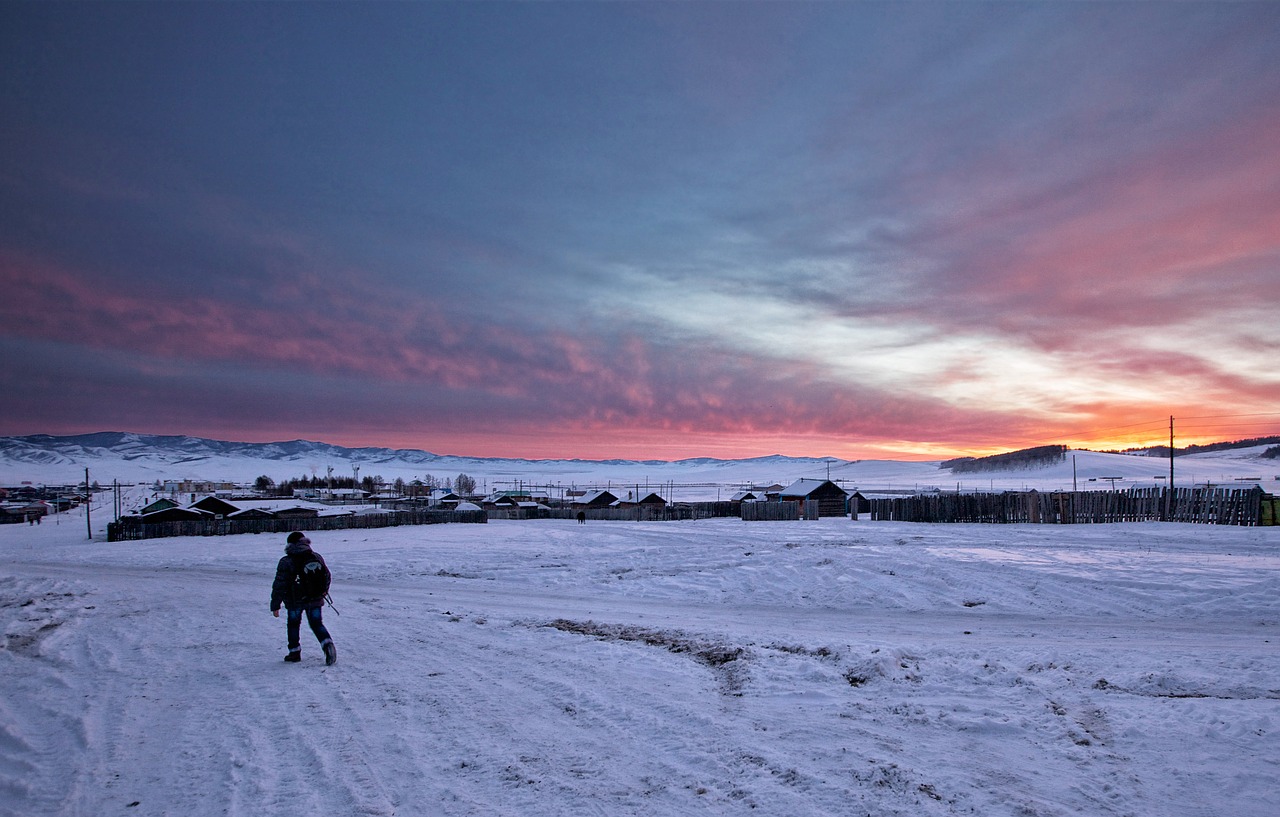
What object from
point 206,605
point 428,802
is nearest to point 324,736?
point 428,802

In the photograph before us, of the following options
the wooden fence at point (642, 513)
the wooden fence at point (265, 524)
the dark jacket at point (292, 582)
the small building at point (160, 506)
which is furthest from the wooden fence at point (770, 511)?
the dark jacket at point (292, 582)

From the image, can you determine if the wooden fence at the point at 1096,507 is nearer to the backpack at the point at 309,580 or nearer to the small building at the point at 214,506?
the backpack at the point at 309,580

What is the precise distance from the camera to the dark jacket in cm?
915

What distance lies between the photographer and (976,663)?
8375 mm

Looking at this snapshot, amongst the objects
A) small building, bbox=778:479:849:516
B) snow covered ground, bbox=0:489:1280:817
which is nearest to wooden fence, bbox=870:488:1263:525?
small building, bbox=778:479:849:516

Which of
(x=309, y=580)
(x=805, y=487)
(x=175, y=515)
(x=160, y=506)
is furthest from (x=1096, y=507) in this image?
(x=160, y=506)

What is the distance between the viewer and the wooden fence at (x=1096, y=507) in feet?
95.4

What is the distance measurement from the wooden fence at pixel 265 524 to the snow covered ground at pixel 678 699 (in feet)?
82.8

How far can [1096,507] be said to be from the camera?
33.7 m

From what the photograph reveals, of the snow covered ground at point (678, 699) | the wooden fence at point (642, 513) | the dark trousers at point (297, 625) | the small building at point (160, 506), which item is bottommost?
the wooden fence at point (642, 513)

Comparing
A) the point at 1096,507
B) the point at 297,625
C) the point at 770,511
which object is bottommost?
the point at 770,511

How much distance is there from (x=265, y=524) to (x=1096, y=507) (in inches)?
1841

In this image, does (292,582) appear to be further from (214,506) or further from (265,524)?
(214,506)

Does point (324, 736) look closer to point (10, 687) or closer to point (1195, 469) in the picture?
point (10, 687)
